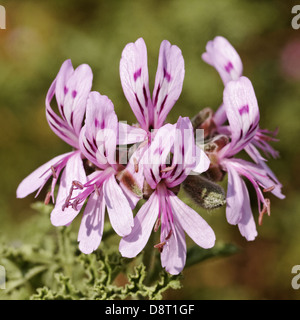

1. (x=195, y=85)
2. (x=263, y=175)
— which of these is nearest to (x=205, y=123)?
(x=263, y=175)

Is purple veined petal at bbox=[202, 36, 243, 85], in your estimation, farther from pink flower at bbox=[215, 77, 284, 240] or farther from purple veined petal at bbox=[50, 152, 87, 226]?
purple veined petal at bbox=[50, 152, 87, 226]

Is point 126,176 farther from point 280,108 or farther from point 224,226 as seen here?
point 280,108

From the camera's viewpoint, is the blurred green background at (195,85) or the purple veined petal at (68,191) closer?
the purple veined petal at (68,191)

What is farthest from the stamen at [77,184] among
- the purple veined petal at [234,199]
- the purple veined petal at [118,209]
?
the purple veined petal at [234,199]

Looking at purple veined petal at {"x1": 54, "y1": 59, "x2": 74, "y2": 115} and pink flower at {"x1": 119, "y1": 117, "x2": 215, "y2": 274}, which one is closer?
pink flower at {"x1": 119, "y1": 117, "x2": 215, "y2": 274}

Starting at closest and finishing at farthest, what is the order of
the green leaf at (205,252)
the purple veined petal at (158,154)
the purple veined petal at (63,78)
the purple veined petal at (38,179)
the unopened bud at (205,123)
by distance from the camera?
the purple veined petal at (158,154) → the purple veined petal at (63,78) → the purple veined petal at (38,179) → the unopened bud at (205,123) → the green leaf at (205,252)

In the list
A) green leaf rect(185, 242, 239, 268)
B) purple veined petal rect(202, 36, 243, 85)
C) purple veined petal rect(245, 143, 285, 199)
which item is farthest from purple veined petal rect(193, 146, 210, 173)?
green leaf rect(185, 242, 239, 268)

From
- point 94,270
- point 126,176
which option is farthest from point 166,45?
point 94,270

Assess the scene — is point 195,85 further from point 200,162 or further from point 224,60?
point 200,162

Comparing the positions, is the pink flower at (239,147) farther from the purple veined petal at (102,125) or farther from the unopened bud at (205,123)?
the purple veined petal at (102,125)
